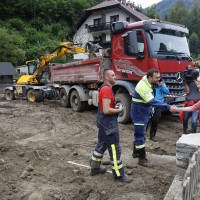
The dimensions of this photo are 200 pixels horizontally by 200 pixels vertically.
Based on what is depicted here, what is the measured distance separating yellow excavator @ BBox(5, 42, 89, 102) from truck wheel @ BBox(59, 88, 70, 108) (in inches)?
48.8

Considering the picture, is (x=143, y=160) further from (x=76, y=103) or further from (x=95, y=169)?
(x=76, y=103)

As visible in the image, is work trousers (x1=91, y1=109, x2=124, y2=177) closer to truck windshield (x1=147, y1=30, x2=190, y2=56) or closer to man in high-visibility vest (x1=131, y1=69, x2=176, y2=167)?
man in high-visibility vest (x1=131, y1=69, x2=176, y2=167)

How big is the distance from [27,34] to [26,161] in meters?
30.2

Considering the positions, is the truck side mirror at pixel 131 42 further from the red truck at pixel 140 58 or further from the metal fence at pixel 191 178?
the metal fence at pixel 191 178

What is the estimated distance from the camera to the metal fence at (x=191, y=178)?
8.27ft

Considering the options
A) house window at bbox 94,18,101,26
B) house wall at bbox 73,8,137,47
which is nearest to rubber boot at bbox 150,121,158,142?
house wall at bbox 73,8,137,47

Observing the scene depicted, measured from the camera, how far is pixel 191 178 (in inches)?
110

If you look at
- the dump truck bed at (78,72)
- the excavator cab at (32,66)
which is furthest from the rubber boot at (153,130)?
the excavator cab at (32,66)

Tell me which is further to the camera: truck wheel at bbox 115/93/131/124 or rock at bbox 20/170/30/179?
truck wheel at bbox 115/93/131/124

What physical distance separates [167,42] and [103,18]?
1109 inches

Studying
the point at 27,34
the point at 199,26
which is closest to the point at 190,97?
the point at 27,34

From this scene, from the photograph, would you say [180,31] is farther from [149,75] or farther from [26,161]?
[26,161]

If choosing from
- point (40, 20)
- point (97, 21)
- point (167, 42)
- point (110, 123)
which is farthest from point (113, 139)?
point (40, 20)

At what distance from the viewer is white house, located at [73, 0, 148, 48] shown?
32.7 meters
